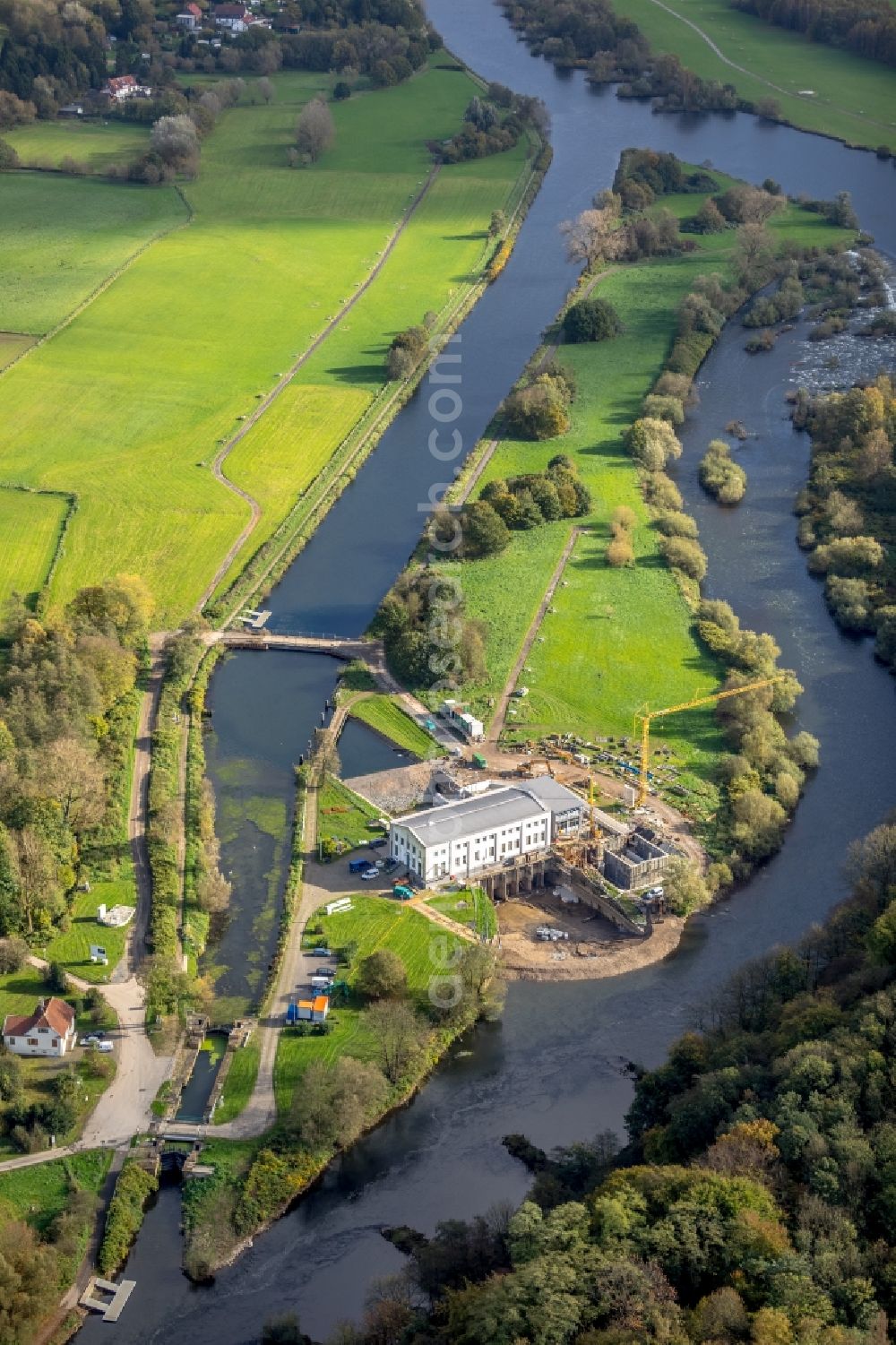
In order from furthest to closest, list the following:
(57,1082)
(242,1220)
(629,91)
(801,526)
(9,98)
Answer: (629,91) < (9,98) < (801,526) < (57,1082) < (242,1220)

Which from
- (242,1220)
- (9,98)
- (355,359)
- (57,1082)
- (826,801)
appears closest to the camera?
(242,1220)

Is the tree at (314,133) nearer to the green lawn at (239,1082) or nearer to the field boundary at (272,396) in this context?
the field boundary at (272,396)

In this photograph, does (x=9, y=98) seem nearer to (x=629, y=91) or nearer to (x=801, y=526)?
(x=629, y=91)

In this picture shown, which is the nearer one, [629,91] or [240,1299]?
[240,1299]

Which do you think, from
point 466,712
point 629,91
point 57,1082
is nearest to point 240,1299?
point 57,1082

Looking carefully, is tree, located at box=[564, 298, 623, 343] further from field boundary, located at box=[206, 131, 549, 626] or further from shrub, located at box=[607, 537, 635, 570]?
shrub, located at box=[607, 537, 635, 570]

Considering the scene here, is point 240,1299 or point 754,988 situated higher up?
point 754,988
